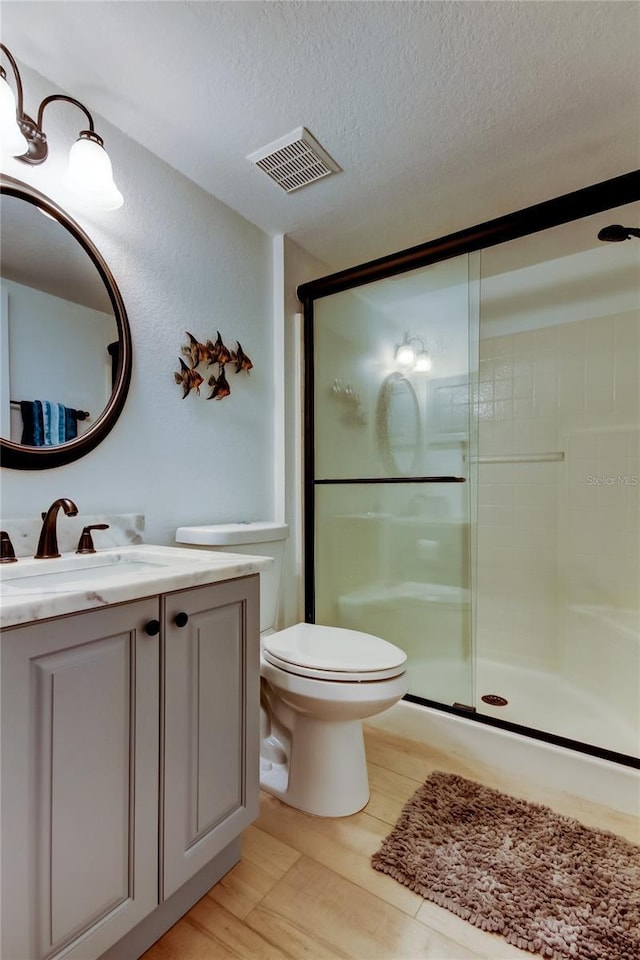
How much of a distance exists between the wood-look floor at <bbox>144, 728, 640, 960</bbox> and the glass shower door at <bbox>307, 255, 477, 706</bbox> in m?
0.71

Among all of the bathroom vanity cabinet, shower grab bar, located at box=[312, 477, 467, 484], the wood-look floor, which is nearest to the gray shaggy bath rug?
the wood-look floor

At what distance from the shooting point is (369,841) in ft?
4.24

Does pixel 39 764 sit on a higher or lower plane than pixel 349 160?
lower

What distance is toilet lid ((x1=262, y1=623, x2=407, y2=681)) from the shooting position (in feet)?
4.28

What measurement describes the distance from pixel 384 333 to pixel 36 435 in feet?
4.87

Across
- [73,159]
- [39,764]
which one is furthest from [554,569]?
[73,159]

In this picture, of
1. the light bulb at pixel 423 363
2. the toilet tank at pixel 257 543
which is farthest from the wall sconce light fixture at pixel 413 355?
the toilet tank at pixel 257 543

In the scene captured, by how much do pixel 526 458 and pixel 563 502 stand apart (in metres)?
0.27

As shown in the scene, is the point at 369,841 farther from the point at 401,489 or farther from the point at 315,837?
the point at 401,489

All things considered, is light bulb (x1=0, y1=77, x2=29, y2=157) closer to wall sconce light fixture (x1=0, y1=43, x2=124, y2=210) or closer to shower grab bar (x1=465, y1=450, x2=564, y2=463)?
wall sconce light fixture (x1=0, y1=43, x2=124, y2=210)

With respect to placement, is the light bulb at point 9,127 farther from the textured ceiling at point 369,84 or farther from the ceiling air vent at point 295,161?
the ceiling air vent at point 295,161

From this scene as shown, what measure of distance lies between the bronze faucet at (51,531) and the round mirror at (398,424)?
134cm

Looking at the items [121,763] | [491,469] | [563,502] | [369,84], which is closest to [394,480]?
[491,469]

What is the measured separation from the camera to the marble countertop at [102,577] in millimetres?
728
